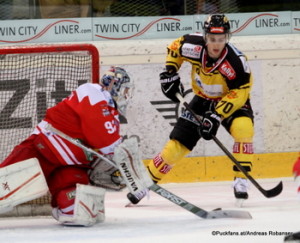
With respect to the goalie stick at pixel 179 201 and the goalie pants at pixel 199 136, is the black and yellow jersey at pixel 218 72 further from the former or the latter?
the goalie stick at pixel 179 201

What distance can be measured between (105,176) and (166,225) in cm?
43

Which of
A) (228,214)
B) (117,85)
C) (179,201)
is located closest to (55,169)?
(117,85)

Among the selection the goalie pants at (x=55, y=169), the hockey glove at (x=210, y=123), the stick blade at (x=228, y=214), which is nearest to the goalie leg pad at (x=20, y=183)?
the goalie pants at (x=55, y=169)

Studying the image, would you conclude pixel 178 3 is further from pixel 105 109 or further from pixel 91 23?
pixel 105 109

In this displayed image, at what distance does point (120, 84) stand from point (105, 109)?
192mm

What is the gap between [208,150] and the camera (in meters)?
6.68

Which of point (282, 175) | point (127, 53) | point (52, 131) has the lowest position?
point (282, 175)

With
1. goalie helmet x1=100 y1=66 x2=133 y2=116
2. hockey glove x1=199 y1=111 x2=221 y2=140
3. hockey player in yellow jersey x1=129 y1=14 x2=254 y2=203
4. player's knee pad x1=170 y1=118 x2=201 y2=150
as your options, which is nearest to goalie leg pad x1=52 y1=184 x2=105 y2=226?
goalie helmet x1=100 y1=66 x2=133 y2=116

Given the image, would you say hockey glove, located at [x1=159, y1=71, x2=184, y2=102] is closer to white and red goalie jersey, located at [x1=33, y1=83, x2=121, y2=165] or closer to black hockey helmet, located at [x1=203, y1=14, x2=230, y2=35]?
black hockey helmet, located at [x1=203, y1=14, x2=230, y2=35]

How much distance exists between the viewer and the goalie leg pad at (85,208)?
449 centimetres

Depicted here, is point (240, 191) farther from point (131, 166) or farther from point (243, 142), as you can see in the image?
point (131, 166)

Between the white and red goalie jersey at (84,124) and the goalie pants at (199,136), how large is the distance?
0.99 meters

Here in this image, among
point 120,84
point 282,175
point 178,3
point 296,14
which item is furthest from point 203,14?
point 120,84

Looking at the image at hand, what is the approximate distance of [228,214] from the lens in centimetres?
480
